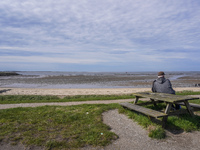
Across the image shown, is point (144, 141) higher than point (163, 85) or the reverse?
the reverse

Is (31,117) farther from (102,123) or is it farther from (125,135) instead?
(125,135)

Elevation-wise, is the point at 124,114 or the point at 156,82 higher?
the point at 156,82

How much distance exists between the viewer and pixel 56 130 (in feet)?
16.3

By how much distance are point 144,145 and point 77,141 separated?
1.72 meters

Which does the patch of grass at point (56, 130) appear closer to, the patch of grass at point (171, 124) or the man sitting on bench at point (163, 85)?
the patch of grass at point (171, 124)

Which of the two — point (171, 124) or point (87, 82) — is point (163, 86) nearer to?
point (171, 124)

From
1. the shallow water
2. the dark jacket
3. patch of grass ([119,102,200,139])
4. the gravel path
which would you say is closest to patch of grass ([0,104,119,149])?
the gravel path

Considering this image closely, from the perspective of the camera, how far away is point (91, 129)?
494 centimetres

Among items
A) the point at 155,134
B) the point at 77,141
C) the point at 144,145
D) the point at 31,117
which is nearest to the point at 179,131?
the point at 155,134

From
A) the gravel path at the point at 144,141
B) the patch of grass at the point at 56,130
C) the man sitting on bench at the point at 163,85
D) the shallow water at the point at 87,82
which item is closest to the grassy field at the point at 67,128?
the patch of grass at the point at 56,130

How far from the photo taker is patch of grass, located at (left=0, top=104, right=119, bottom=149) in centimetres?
421

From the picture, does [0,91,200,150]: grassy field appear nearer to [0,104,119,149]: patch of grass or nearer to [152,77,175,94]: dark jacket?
[0,104,119,149]: patch of grass

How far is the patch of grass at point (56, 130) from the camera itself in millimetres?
4211

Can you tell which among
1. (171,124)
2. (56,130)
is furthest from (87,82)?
(171,124)
